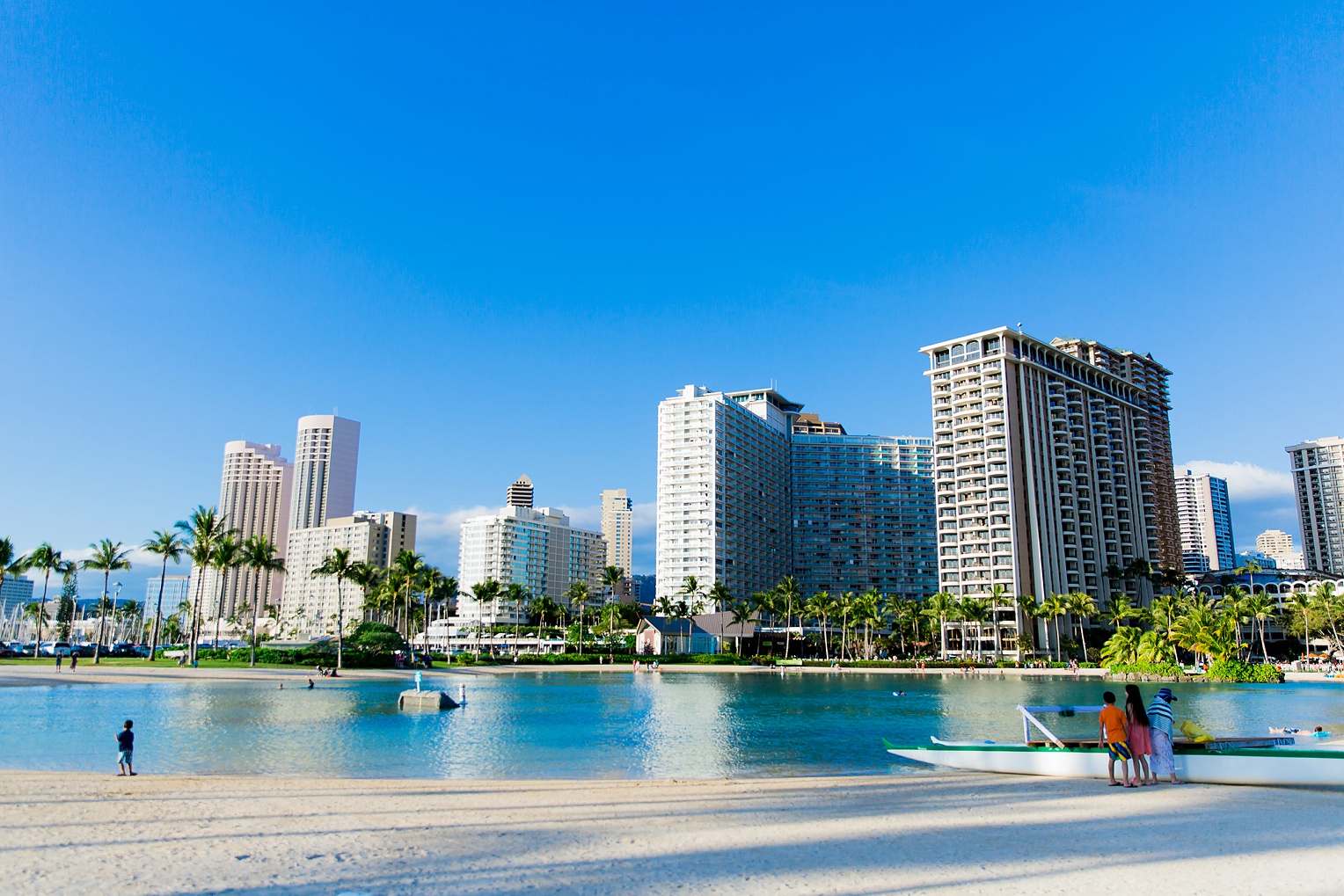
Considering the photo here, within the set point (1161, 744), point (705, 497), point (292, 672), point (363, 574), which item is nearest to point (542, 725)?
point (1161, 744)

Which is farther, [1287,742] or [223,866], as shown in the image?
[1287,742]

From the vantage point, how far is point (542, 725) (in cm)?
4012

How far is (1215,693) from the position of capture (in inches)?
2552

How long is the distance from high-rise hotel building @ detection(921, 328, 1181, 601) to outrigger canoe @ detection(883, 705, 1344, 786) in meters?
112

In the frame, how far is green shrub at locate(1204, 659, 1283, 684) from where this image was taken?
80750 mm

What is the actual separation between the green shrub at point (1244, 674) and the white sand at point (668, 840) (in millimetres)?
75770

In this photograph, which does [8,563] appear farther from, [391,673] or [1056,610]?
[1056,610]

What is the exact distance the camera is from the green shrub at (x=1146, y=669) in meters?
84.7

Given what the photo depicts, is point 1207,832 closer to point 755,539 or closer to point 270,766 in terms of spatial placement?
point 270,766

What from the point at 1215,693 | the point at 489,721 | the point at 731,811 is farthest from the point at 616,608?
the point at 731,811

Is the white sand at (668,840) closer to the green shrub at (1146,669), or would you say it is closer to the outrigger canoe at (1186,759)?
the outrigger canoe at (1186,759)

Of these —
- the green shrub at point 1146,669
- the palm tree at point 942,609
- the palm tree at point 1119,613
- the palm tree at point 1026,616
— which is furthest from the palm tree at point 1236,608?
the palm tree at point 942,609

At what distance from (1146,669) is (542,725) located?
72.9 metres

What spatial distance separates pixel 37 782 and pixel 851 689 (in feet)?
197
